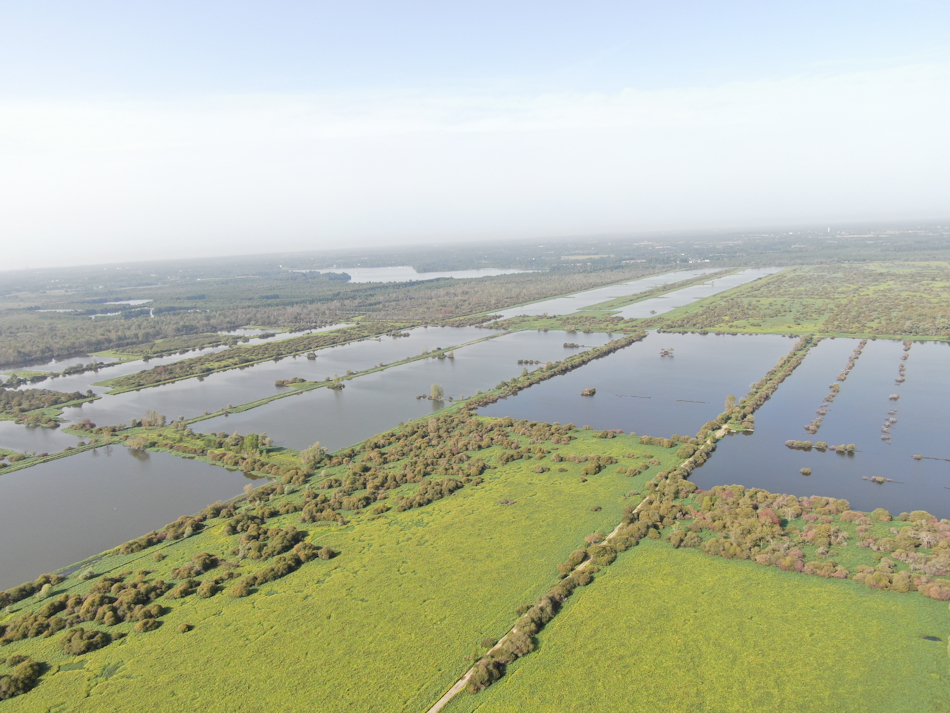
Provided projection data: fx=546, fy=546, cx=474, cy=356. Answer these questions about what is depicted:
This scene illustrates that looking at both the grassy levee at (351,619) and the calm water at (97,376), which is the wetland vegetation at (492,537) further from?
the calm water at (97,376)

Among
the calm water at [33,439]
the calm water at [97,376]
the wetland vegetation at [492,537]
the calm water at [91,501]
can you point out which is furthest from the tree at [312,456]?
the calm water at [97,376]

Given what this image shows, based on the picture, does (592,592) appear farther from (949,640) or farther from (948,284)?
(948,284)

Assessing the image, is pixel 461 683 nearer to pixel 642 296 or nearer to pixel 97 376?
pixel 97 376

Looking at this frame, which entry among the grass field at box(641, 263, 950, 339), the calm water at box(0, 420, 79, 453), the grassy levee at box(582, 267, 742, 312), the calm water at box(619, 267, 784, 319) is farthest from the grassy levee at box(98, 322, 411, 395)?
the grass field at box(641, 263, 950, 339)

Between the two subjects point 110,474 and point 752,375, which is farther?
point 752,375

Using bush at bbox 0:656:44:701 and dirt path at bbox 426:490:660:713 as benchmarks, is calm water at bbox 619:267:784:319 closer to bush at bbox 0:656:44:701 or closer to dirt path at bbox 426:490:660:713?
dirt path at bbox 426:490:660:713

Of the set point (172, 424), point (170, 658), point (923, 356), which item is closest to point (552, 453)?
point (170, 658)

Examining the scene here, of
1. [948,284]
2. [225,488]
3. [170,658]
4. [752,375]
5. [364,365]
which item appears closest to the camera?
[170,658]
